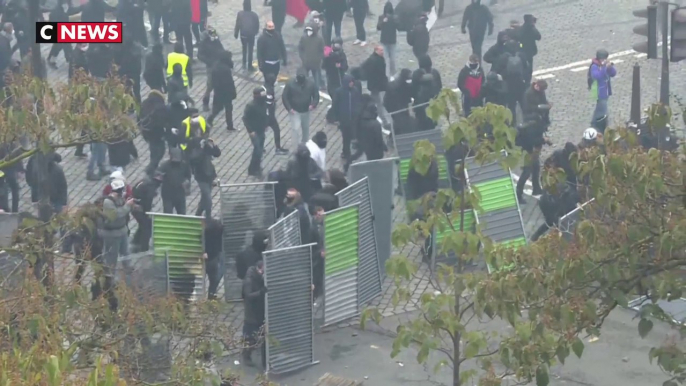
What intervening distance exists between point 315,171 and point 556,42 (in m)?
10.3

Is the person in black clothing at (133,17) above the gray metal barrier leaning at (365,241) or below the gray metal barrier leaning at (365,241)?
above

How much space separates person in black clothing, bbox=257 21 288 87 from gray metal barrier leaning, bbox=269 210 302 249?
6363mm

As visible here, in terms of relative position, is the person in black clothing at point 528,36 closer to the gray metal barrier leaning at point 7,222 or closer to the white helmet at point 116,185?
the white helmet at point 116,185

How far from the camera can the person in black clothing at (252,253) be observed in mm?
13945

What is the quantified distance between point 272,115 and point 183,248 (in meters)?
4.83

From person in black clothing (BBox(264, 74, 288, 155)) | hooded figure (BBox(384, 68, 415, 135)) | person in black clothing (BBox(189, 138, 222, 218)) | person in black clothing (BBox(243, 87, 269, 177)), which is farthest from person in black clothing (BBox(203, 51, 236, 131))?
person in black clothing (BBox(189, 138, 222, 218))

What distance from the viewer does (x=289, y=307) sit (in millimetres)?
13281

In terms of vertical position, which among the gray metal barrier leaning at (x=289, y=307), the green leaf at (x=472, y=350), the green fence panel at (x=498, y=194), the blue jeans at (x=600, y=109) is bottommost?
the gray metal barrier leaning at (x=289, y=307)

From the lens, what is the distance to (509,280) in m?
7.70

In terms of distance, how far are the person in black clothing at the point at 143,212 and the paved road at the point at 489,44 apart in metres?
2.00

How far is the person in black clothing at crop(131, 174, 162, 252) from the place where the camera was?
1491 cm

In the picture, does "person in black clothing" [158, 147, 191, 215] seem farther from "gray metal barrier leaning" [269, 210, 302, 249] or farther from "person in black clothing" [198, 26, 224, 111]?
"person in black clothing" [198, 26, 224, 111]

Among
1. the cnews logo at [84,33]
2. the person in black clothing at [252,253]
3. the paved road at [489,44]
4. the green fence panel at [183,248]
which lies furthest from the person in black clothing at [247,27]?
the green fence panel at [183,248]

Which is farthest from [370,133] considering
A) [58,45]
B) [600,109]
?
[58,45]
